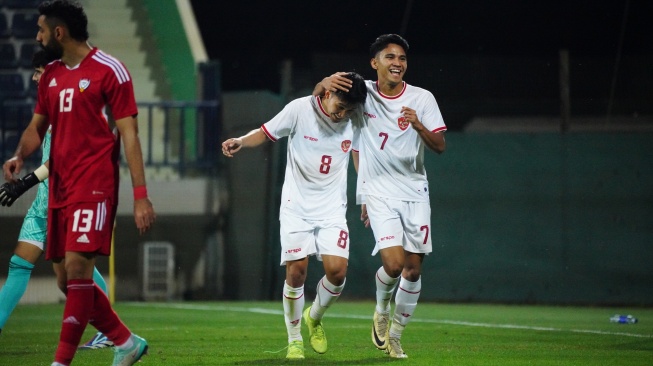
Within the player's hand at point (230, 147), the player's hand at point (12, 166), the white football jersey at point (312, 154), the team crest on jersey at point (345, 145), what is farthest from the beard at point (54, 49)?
the team crest on jersey at point (345, 145)

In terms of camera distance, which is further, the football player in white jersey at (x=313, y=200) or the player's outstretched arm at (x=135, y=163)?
the football player in white jersey at (x=313, y=200)

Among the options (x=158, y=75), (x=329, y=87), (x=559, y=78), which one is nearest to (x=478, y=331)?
(x=329, y=87)

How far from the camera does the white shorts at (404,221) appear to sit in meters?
8.33

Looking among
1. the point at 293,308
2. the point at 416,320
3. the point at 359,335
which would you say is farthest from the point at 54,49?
the point at 416,320

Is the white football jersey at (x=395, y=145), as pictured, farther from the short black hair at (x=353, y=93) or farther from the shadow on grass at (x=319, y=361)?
the shadow on grass at (x=319, y=361)

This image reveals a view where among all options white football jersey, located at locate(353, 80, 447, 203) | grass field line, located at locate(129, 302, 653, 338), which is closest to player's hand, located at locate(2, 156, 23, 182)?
white football jersey, located at locate(353, 80, 447, 203)

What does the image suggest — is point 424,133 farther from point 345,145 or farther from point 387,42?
point 387,42

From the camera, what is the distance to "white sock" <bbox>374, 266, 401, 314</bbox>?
8.41 metres

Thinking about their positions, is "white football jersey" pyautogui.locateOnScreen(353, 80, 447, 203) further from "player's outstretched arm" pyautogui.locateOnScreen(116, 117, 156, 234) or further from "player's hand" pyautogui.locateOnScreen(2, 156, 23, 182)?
"player's hand" pyautogui.locateOnScreen(2, 156, 23, 182)

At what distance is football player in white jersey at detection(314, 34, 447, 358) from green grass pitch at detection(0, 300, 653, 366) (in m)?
0.45

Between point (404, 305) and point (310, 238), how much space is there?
852mm

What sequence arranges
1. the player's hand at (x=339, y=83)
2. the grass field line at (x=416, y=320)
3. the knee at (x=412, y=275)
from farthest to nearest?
1. the grass field line at (x=416, y=320)
2. the knee at (x=412, y=275)
3. the player's hand at (x=339, y=83)

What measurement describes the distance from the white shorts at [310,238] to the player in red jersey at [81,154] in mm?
2169

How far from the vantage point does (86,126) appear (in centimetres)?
625
